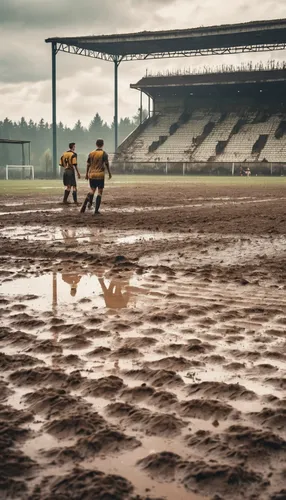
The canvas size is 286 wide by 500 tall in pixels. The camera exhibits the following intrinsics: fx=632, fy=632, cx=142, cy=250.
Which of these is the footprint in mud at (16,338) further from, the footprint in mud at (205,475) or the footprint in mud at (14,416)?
the footprint in mud at (205,475)

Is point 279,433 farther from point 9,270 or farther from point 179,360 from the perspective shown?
point 9,270

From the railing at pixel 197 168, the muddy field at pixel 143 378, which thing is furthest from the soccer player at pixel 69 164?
the railing at pixel 197 168

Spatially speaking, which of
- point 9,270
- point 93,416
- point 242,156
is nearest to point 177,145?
point 242,156

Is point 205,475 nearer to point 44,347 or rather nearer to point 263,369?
point 263,369

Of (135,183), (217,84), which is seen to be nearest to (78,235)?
(135,183)

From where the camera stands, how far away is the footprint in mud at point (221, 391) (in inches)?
120

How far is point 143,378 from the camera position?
3.30 meters

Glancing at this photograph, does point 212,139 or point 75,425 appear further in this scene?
point 212,139

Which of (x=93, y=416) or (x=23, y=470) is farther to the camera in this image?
(x=93, y=416)

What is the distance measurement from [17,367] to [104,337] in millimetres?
762

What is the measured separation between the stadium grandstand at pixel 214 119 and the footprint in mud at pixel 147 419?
168 ft

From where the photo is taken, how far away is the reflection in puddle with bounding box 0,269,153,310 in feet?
17.0

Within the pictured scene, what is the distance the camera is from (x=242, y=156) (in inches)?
2149

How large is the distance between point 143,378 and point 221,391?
1.41ft
